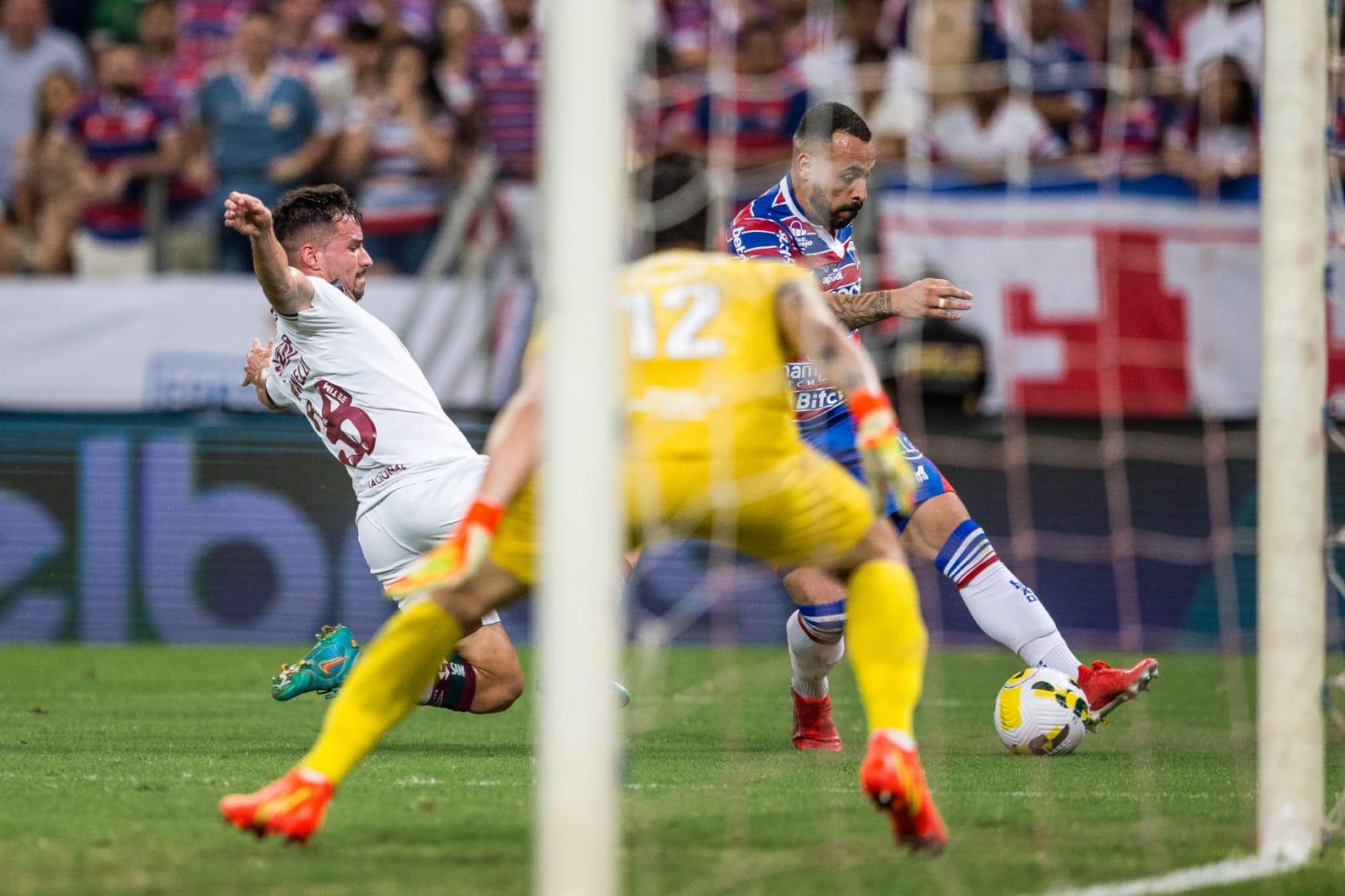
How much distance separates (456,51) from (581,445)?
33.0 ft

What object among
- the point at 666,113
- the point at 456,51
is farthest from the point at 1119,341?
the point at 456,51

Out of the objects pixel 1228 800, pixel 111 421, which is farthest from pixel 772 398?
pixel 111 421

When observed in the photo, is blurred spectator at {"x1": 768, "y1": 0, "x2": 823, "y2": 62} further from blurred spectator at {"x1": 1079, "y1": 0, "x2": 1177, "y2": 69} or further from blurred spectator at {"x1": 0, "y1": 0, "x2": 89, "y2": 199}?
blurred spectator at {"x1": 0, "y1": 0, "x2": 89, "y2": 199}

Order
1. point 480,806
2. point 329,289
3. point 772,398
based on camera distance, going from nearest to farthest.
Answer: point 772,398, point 480,806, point 329,289

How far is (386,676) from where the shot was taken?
4434 millimetres

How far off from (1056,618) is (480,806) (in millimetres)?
7326

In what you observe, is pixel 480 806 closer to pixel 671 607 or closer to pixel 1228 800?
pixel 1228 800

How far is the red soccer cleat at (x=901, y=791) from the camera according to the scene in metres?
4.19

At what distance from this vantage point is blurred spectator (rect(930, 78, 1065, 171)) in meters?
11.8

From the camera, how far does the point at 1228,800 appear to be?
559 centimetres

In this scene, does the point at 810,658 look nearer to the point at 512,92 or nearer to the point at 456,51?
the point at 512,92

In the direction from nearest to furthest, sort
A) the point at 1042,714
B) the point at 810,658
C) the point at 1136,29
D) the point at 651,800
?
the point at 651,800
the point at 1042,714
the point at 810,658
the point at 1136,29

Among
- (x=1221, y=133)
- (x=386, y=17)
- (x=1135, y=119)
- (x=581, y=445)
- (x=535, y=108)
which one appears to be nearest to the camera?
(x=581, y=445)

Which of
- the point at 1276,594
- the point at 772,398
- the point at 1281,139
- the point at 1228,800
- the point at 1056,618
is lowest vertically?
the point at 1056,618
